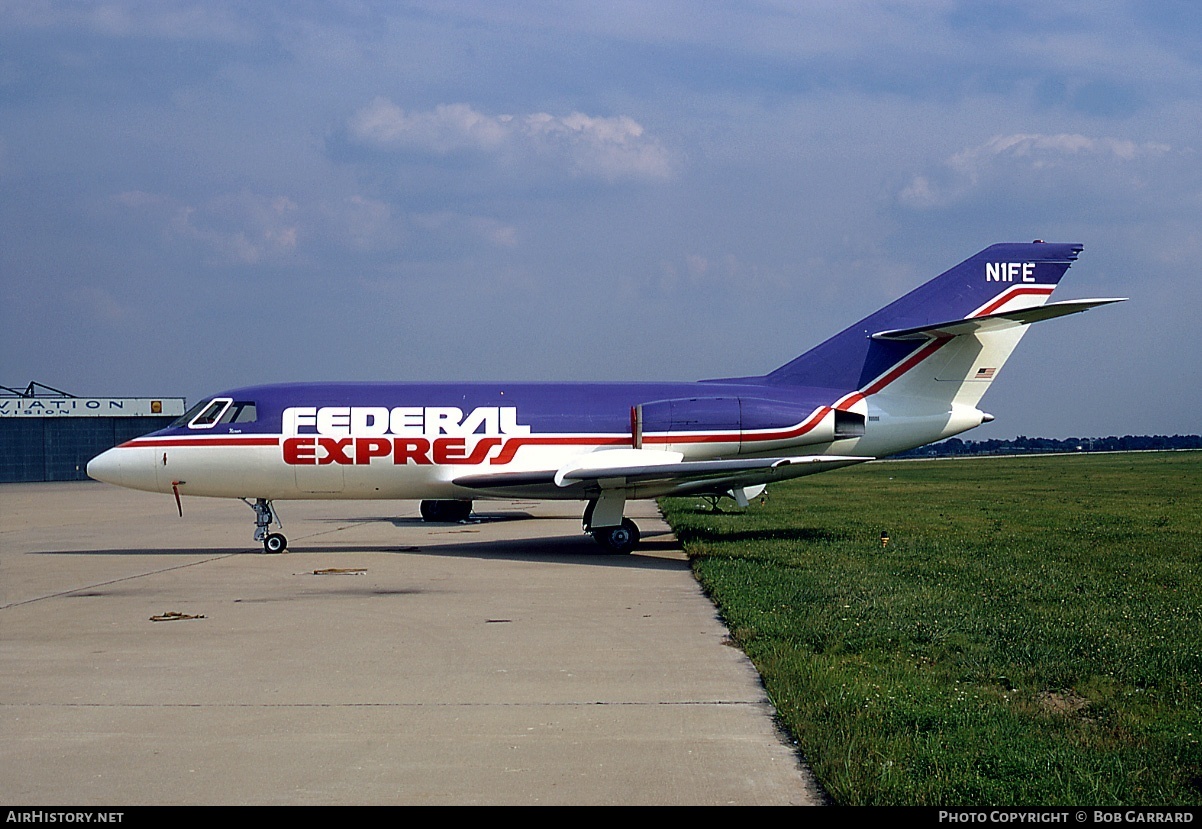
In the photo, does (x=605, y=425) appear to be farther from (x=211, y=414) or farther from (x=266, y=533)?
(x=211, y=414)

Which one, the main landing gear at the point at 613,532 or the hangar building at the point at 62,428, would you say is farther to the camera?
the hangar building at the point at 62,428

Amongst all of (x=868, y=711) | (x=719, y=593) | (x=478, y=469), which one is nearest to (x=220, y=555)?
(x=478, y=469)

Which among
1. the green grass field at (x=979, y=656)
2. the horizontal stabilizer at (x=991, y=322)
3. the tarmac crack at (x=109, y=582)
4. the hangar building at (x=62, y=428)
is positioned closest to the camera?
the green grass field at (x=979, y=656)

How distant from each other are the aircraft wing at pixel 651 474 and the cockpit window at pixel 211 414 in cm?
438

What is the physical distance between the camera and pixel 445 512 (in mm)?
29375

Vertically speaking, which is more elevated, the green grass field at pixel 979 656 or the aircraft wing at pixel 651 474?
the aircraft wing at pixel 651 474

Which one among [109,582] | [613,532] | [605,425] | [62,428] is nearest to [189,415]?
[109,582]

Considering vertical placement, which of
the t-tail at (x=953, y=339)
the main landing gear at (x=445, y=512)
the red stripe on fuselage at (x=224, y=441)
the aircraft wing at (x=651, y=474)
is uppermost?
the t-tail at (x=953, y=339)

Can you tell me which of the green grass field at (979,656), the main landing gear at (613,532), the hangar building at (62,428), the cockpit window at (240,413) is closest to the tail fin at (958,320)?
the green grass field at (979,656)

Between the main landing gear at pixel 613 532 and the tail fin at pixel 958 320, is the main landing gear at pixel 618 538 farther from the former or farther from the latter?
the tail fin at pixel 958 320

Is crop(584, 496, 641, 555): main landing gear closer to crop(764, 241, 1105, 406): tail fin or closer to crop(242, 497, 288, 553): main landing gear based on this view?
crop(764, 241, 1105, 406): tail fin

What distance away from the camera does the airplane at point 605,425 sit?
67.2 ft

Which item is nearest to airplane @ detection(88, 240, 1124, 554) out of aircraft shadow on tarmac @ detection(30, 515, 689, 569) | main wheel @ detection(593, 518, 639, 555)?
main wheel @ detection(593, 518, 639, 555)

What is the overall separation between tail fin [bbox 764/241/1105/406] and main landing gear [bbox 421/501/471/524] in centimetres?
1170
